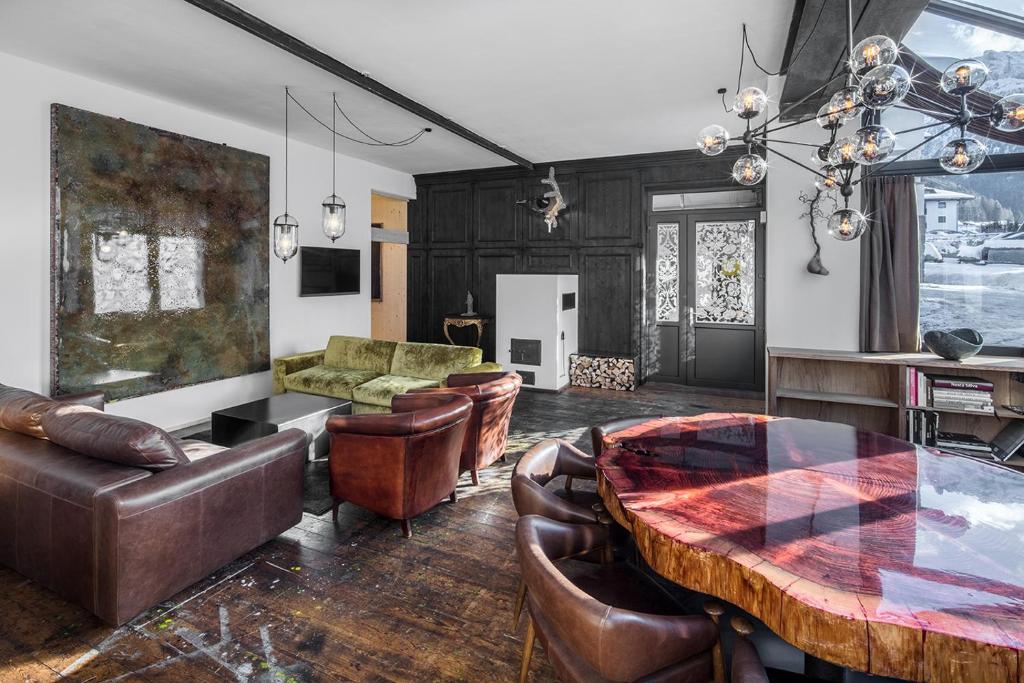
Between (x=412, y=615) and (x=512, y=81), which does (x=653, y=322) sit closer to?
(x=512, y=81)

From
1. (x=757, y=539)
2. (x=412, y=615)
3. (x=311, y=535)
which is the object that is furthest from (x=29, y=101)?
(x=757, y=539)

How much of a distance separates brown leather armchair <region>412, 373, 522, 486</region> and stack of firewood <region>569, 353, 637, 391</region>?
3.31m

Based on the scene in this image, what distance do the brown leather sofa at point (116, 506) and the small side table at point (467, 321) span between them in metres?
5.08

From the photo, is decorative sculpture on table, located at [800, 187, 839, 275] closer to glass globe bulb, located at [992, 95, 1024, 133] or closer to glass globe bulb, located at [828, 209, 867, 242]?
glass globe bulb, located at [828, 209, 867, 242]

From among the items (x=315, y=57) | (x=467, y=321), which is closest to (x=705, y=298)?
(x=467, y=321)

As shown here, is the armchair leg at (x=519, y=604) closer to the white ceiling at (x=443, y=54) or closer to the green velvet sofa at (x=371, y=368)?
the green velvet sofa at (x=371, y=368)

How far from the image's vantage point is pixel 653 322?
7.14 meters

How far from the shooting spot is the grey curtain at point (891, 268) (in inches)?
167

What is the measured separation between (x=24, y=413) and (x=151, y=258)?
8.31 feet

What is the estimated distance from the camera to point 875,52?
6.41 ft

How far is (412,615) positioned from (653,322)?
18.5ft

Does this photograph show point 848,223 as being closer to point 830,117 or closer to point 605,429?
point 830,117

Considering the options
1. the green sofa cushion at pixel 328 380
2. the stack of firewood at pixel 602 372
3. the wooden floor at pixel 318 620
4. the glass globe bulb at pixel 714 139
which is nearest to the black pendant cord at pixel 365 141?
the green sofa cushion at pixel 328 380

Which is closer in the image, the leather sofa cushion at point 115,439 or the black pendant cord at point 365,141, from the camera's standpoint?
the leather sofa cushion at point 115,439
